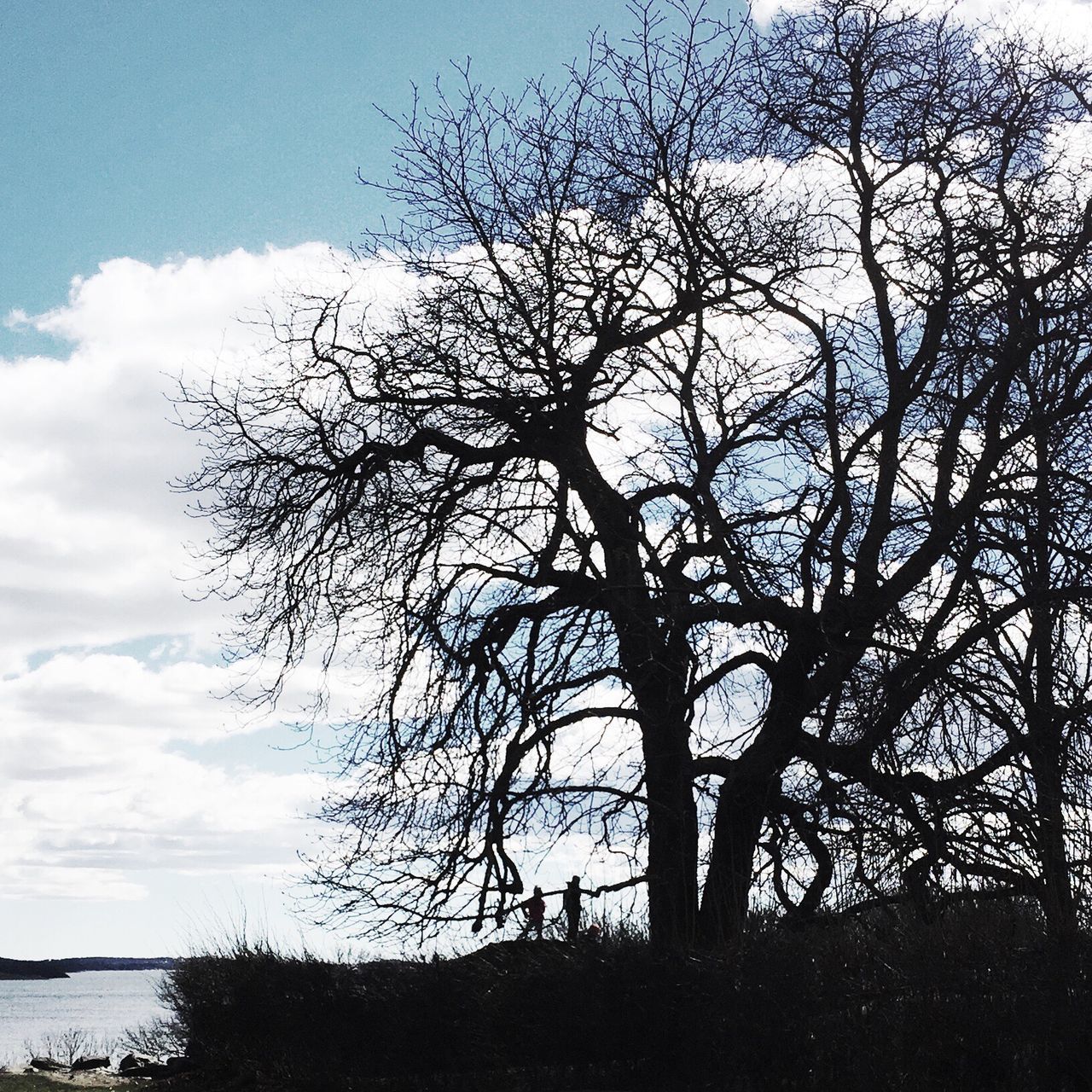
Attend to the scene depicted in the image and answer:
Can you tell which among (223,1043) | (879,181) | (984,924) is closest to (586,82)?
(879,181)

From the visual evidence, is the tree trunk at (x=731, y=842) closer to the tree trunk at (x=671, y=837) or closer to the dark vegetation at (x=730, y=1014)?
the tree trunk at (x=671, y=837)

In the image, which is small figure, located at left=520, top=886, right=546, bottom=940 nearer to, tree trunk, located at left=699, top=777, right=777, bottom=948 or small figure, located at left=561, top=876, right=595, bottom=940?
small figure, located at left=561, top=876, right=595, bottom=940

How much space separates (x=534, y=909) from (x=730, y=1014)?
3.12 m

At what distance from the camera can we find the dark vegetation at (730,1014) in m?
8.64

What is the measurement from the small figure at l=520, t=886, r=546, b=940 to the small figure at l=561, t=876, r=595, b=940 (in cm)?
21

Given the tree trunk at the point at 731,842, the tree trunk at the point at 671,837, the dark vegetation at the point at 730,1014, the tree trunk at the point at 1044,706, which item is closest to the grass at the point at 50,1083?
the dark vegetation at the point at 730,1014

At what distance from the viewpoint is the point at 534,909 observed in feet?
40.8

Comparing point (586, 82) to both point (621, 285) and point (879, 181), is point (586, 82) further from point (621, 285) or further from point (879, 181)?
point (879, 181)

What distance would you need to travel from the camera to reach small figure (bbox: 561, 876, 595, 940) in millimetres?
11352

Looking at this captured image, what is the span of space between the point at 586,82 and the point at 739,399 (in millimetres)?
3491

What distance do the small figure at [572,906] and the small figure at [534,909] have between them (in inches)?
8.4

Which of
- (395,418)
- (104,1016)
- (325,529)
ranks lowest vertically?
(104,1016)

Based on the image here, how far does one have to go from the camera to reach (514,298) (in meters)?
12.6

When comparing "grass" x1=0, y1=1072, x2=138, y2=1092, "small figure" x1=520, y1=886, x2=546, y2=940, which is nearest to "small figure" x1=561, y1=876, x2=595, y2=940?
"small figure" x1=520, y1=886, x2=546, y2=940
